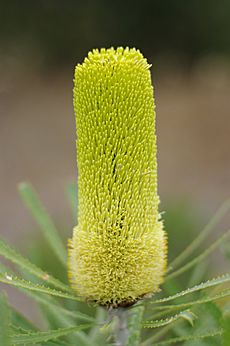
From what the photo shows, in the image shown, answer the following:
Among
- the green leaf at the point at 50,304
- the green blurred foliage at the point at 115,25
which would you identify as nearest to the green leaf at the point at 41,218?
the green leaf at the point at 50,304

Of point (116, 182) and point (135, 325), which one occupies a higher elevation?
point (116, 182)

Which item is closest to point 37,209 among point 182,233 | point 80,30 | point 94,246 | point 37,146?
point 94,246

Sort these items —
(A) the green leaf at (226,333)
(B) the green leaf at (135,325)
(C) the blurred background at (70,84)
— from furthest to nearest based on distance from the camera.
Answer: (C) the blurred background at (70,84)
(B) the green leaf at (135,325)
(A) the green leaf at (226,333)

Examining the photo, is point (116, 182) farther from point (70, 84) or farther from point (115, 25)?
point (70, 84)

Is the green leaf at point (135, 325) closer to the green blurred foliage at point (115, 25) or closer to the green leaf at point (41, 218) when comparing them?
the green leaf at point (41, 218)

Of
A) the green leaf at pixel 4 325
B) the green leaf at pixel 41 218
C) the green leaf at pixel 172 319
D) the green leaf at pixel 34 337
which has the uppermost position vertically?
the green leaf at pixel 41 218

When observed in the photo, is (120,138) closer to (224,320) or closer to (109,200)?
(109,200)

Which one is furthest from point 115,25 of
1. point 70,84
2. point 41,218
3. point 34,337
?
point 34,337
